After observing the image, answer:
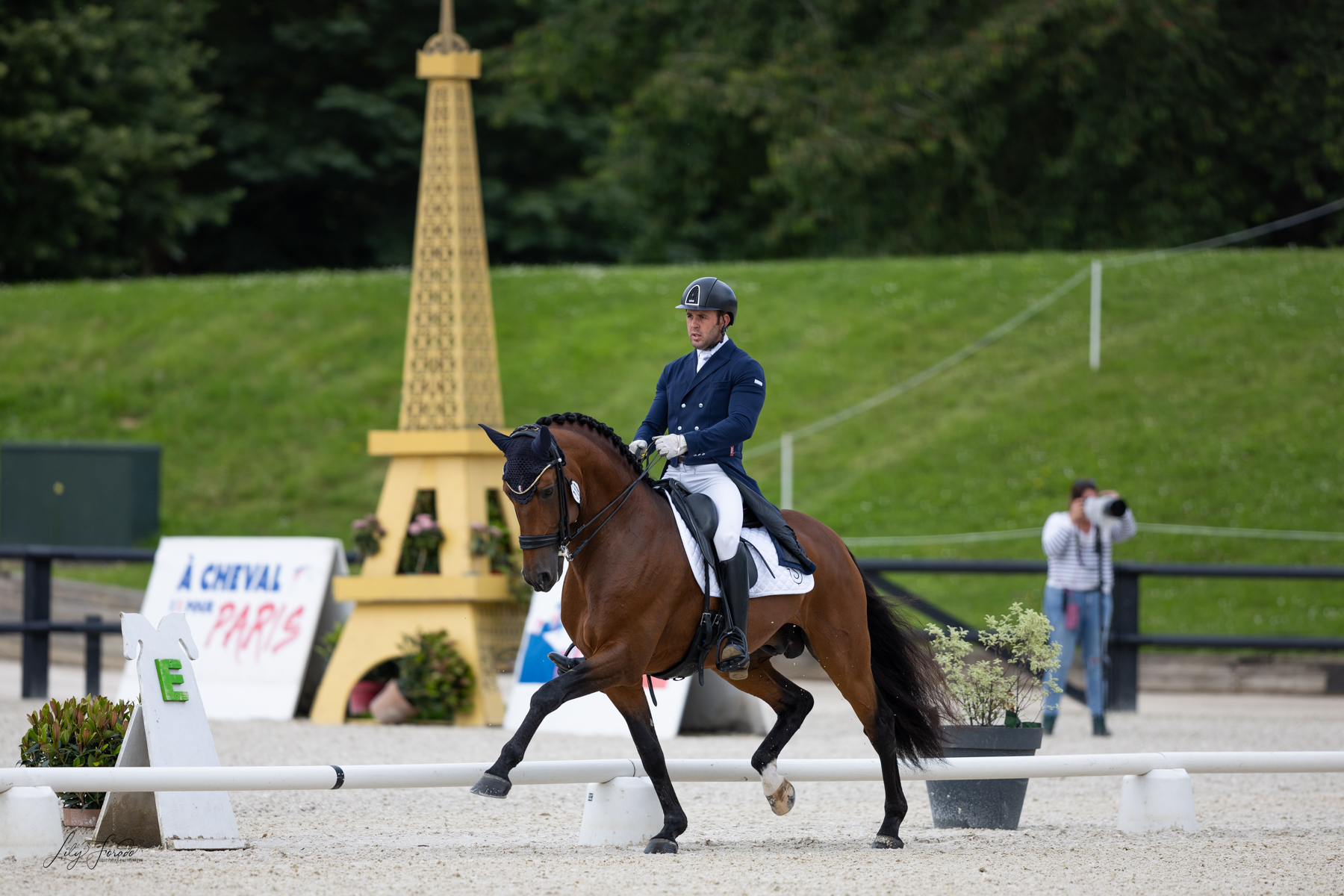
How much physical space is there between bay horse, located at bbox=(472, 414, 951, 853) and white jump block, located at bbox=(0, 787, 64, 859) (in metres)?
1.57

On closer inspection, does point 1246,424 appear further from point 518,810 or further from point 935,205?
point 518,810

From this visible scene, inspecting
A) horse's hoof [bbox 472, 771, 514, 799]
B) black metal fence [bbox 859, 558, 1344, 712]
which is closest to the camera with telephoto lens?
black metal fence [bbox 859, 558, 1344, 712]

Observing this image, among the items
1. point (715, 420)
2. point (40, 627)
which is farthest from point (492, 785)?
point (40, 627)

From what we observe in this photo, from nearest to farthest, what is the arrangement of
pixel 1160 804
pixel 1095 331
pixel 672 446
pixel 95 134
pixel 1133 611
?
pixel 672 446 < pixel 1160 804 < pixel 1133 611 < pixel 1095 331 < pixel 95 134

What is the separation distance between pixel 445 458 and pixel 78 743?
17.9 ft

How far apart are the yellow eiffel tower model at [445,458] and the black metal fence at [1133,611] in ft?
10.7

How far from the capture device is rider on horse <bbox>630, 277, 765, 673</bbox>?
19.5ft

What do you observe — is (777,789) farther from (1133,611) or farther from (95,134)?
(95,134)

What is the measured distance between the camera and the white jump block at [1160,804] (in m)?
6.57

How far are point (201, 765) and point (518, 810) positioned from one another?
6.90ft

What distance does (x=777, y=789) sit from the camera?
6.12 metres

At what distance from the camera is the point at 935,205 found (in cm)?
2797

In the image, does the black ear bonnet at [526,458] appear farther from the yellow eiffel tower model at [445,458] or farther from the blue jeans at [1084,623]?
the blue jeans at [1084,623]

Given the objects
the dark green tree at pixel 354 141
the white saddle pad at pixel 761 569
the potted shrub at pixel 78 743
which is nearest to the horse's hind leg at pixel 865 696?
the white saddle pad at pixel 761 569
